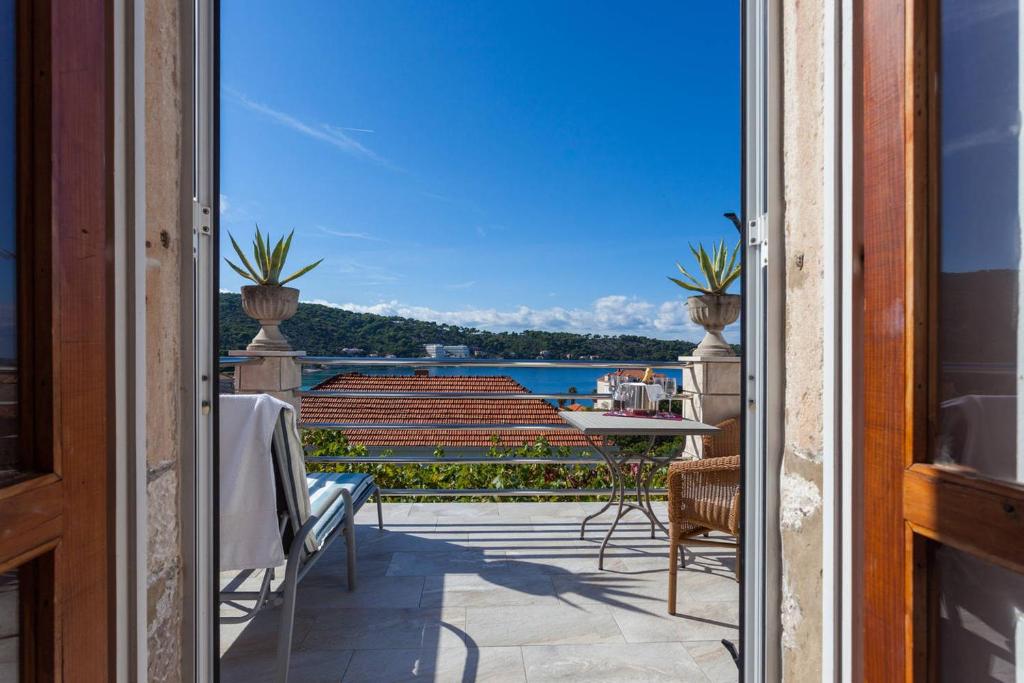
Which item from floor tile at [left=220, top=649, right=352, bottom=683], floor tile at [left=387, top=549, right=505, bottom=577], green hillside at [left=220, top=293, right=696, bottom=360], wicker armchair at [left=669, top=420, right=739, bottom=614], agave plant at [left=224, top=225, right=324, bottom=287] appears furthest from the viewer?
green hillside at [left=220, top=293, right=696, bottom=360]

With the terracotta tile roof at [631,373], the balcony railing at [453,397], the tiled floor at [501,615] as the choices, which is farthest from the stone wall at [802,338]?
the terracotta tile roof at [631,373]

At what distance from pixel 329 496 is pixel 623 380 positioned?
187cm

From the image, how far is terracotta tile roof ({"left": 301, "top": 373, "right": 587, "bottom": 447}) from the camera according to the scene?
3.48 m

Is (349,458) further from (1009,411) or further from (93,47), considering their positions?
(1009,411)

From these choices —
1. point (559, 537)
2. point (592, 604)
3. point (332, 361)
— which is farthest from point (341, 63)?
point (592, 604)

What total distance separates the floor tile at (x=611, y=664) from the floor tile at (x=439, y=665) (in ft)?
0.22

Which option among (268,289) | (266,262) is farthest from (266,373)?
(266,262)

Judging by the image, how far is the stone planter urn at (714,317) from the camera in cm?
364

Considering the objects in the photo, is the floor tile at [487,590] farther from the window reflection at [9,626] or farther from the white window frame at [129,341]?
the window reflection at [9,626]

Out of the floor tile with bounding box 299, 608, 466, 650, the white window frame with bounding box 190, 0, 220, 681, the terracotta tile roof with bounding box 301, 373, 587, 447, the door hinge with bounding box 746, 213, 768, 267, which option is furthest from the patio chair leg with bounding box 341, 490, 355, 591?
the door hinge with bounding box 746, 213, 768, 267

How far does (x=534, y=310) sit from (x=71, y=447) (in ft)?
49.4

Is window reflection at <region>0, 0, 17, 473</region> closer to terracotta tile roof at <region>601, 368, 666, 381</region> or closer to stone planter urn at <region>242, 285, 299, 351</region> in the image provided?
stone planter urn at <region>242, 285, 299, 351</region>

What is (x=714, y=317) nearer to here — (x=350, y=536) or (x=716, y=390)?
(x=716, y=390)

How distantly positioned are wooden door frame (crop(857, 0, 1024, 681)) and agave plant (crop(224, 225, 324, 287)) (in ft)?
10.8
